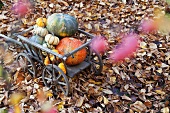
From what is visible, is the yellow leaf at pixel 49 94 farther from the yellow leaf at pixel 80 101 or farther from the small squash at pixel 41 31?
the small squash at pixel 41 31

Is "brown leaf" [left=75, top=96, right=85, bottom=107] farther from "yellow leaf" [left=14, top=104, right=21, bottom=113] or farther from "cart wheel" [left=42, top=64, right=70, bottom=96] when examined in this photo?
"yellow leaf" [left=14, top=104, right=21, bottom=113]

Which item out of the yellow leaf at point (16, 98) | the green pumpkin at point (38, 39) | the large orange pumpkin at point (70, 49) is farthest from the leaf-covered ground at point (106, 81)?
the green pumpkin at point (38, 39)

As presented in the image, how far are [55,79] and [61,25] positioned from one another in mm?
504

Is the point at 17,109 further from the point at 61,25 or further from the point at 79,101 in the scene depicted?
the point at 61,25

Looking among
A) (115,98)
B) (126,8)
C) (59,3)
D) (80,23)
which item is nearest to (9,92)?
(115,98)

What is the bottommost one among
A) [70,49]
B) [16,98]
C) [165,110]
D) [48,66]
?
[165,110]

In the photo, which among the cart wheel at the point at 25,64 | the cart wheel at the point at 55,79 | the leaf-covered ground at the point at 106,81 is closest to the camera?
the cart wheel at the point at 55,79

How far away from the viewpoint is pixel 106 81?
106 inches

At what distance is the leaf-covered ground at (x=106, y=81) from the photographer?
2.42m

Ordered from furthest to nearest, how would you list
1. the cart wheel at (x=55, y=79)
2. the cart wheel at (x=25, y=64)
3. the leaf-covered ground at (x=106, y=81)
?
1. the cart wheel at (x=25, y=64)
2. the leaf-covered ground at (x=106, y=81)
3. the cart wheel at (x=55, y=79)

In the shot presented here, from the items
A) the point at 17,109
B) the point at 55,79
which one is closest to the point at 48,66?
the point at 55,79

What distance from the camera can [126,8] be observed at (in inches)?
157

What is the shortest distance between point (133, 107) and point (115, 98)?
0.63 feet

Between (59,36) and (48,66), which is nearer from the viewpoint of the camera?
(48,66)
